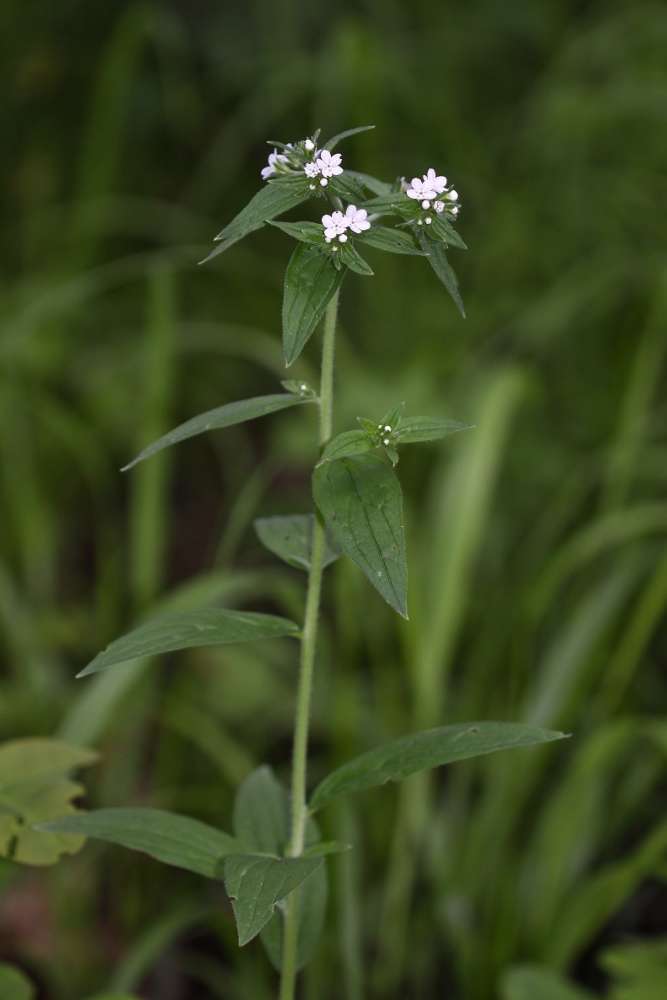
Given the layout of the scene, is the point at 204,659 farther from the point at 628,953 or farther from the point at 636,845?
the point at 628,953

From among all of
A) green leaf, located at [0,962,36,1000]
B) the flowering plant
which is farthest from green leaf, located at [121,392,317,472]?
green leaf, located at [0,962,36,1000]

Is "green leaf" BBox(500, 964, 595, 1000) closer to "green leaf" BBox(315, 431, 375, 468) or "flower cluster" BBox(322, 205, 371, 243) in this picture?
"green leaf" BBox(315, 431, 375, 468)

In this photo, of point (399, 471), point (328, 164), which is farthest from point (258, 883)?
point (399, 471)

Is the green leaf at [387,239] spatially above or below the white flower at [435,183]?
below

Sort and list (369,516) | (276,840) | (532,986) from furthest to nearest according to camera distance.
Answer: (532,986), (276,840), (369,516)

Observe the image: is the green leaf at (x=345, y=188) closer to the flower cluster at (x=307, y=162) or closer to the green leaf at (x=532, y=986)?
the flower cluster at (x=307, y=162)

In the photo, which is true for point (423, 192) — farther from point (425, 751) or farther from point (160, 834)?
point (160, 834)

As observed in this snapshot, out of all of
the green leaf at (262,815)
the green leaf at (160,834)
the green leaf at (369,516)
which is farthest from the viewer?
the green leaf at (262,815)

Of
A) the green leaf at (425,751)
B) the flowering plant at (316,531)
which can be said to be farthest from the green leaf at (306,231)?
the green leaf at (425,751)
